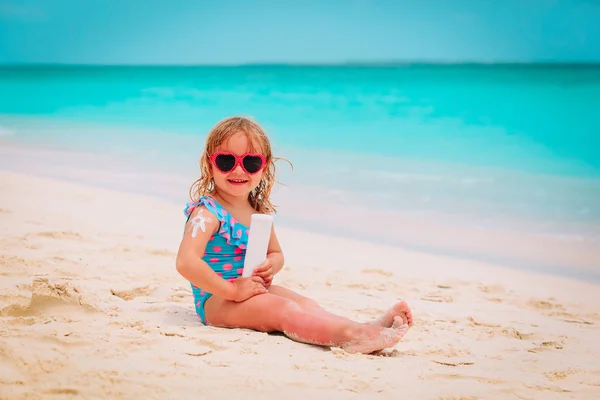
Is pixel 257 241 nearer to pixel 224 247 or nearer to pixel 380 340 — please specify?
pixel 224 247

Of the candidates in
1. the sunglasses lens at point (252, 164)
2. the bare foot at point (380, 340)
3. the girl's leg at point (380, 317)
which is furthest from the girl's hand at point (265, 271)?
A: the bare foot at point (380, 340)

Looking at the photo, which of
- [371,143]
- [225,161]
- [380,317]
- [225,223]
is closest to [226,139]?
[225,161]

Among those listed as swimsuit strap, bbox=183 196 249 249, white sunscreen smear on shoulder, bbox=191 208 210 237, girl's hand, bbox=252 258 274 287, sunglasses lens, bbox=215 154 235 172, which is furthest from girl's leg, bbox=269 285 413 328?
sunglasses lens, bbox=215 154 235 172

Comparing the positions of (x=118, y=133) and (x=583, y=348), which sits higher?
(x=118, y=133)

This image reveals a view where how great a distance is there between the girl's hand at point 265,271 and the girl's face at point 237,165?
350mm

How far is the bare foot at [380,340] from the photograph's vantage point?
2.67 metres

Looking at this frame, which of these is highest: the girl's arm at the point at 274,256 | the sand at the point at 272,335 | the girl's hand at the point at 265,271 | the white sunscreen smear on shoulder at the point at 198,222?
the white sunscreen smear on shoulder at the point at 198,222

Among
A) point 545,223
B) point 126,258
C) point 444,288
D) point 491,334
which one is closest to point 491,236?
point 545,223

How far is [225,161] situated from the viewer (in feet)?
9.85

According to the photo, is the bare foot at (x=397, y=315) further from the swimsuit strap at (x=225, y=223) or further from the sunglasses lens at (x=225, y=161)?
the sunglasses lens at (x=225, y=161)

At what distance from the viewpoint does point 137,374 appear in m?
2.19

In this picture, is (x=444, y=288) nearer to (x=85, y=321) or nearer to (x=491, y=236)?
(x=491, y=236)

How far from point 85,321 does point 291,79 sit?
768 inches

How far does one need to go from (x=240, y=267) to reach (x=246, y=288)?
0.22 m
